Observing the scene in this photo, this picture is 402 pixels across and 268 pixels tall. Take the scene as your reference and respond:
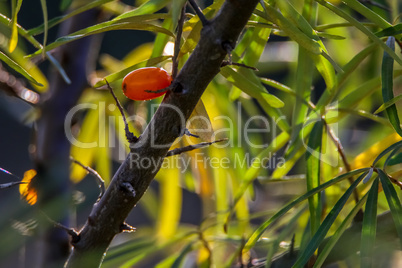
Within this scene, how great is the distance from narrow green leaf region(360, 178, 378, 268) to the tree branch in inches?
6.2

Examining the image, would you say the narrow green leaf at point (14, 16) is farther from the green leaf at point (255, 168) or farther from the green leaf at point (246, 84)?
the green leaf at point (255, 168)

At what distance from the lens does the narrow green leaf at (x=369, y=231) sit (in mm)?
330

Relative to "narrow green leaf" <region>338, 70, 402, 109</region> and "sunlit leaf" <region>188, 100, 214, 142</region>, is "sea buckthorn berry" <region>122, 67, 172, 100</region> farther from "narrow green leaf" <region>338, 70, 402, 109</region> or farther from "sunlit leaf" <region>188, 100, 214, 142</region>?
"narrow green leaf" <region>338, 70, 402, 109</region>

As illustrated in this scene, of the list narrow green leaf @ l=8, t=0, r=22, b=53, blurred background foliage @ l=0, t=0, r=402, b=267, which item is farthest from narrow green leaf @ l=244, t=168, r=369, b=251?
narrow green leaf @ l=8, t=0, r=22, b=53

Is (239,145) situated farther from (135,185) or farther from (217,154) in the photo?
(135,185)

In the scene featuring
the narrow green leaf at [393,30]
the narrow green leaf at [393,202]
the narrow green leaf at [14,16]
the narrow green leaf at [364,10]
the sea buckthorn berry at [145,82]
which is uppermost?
the narrow green leaf at [364,10]

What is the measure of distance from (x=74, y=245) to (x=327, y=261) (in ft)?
0.76

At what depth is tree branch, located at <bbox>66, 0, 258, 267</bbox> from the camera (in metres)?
0.29

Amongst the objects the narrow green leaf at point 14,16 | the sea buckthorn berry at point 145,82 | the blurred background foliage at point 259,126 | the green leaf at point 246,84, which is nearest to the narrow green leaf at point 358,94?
A: the blurred background foliage at point 259,126

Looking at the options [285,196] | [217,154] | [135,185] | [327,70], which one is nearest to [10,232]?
[135,185]

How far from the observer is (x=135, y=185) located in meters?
0.34

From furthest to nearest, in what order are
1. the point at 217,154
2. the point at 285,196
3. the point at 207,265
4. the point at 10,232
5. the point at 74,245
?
the point at 285,196
the point at 217,154
the point at 207,265
the point at 74,245
the point at 10,232

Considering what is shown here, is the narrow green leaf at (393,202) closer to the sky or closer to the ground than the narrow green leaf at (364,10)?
closer to the ground

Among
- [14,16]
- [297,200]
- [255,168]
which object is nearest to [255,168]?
[255,168]
